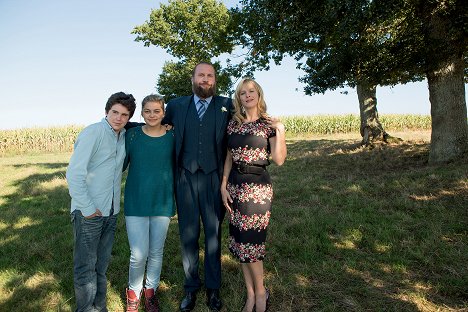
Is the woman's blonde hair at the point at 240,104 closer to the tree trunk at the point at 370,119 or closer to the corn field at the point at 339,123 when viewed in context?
the tree trunk at the point at 370,119

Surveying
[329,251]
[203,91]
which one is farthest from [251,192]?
[329,251]

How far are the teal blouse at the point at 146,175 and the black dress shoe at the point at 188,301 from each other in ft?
3.35

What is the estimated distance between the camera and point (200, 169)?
3.63 m

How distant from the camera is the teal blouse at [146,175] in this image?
3.42m

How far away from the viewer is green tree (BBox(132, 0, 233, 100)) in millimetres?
32312

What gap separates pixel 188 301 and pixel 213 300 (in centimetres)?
28

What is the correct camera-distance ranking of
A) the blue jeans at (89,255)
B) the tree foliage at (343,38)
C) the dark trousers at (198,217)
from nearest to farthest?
the blue jeans at (89,255) → the dark trousers at (198,217) → the tree foliage at (343,38)

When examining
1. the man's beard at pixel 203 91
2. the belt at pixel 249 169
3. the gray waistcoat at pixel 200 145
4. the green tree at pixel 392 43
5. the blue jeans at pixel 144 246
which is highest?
the green tree at pixel 392 43

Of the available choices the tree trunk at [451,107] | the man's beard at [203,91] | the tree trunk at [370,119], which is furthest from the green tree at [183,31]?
the man's beard at [203,91]

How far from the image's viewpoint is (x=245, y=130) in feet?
Answer: 11.3

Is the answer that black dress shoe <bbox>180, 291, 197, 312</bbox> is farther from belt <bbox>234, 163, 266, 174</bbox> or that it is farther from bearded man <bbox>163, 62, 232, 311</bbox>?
belt <bbox>234, 163, 266, 174</bbox>

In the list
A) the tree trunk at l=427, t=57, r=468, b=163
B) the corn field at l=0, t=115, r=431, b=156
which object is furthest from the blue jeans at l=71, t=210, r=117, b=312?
the corn field at l=0, t=115, r=431, b=156

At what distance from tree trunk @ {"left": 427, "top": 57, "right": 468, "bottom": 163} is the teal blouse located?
9699mm

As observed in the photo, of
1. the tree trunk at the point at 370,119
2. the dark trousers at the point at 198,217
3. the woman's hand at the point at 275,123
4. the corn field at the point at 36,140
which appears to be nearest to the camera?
the woman's hand at the point at 275,123
